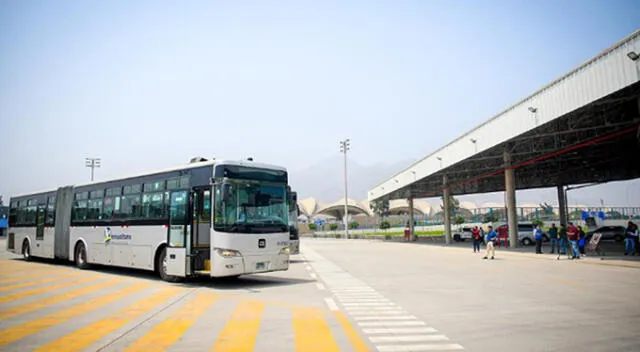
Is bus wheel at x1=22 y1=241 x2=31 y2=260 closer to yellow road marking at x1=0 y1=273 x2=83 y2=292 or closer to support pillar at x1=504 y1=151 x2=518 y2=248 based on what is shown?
yellow road marking at x1=0 y1=273 x2=83 y2=292

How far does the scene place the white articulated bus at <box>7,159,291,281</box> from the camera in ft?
41.4

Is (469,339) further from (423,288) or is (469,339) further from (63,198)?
(63,198)

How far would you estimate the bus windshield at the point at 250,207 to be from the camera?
1253 cm

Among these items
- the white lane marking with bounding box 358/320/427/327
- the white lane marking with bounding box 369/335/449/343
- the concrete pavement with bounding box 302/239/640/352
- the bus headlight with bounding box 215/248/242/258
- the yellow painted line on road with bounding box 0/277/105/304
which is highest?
the bus headlight with bounding box 215/248/242/258

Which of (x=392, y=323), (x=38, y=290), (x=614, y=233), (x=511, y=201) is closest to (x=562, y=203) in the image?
(x=614, y=233)

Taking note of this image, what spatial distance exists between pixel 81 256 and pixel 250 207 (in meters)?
9.83

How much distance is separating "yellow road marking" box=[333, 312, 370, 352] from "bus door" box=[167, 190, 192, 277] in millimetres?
5851

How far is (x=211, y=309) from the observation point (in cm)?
958

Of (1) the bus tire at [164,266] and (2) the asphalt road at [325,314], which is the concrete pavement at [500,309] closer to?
(2) the asphalt road at [325,314]

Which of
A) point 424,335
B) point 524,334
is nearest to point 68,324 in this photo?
point 424,335

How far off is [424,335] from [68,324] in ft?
19.5

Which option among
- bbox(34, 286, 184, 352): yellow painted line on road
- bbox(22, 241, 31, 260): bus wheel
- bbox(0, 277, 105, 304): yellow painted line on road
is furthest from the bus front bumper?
bbox(22, 241, 31, 260): bus wheel

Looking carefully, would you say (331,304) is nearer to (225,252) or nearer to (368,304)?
(368,304)

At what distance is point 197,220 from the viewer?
43.0 ft
